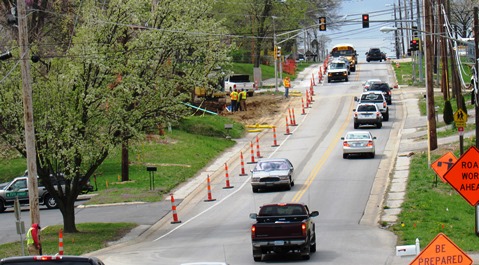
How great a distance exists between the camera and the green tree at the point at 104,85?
1265 inches

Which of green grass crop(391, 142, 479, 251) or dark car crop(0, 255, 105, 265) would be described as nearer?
dark car crop(0, 255, 105, 265)

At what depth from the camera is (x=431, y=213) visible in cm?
3362

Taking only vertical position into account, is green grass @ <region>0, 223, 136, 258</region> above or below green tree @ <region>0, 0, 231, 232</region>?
below

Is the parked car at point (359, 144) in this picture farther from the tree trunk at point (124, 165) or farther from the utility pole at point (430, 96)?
the tree trunk at point (124, 165)

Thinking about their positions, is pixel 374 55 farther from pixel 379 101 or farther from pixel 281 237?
pixel 281 237

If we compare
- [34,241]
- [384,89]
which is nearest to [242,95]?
[384,89]

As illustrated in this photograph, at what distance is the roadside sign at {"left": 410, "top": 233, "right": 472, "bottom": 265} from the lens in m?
14.7

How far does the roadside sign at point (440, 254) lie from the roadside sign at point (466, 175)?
7.53m

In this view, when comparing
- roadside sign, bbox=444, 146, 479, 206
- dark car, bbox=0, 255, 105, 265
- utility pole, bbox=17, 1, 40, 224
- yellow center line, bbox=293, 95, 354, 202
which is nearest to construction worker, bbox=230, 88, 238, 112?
yellow center line, bbox=293, 95, 354, 202

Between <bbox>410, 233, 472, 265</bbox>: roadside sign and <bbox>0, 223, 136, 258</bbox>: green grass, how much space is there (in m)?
17.0

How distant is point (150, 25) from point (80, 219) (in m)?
9.40

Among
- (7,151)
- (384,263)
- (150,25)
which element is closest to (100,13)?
(150,25)

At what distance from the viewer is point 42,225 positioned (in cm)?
3847

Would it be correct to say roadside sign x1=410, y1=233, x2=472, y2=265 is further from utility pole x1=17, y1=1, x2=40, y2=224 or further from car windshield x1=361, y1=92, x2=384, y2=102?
car windshield x1=361, y1=92, x2=384, y2=102
